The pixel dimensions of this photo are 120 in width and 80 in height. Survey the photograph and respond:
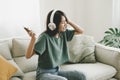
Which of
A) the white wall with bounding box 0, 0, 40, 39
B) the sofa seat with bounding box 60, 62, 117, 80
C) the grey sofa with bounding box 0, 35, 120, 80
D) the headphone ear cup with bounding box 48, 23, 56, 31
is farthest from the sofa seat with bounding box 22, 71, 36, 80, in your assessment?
the white wall with bounding box 0, 0, 40, 39

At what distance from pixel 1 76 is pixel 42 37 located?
563mm

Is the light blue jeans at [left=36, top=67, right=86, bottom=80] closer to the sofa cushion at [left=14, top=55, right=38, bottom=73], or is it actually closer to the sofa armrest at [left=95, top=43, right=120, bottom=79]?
the sofa cushion at [left=14, top=55, right=38, bottom=73]

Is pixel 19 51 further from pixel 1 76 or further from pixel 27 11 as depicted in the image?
pixel 27 11

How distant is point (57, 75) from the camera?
2184mm

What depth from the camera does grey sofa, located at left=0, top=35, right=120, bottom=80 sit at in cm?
243

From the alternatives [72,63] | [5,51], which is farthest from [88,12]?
[5,51]

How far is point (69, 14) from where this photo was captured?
3.83 m

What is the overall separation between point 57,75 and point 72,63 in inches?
23.9

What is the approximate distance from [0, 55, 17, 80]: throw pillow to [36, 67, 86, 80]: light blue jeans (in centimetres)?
30

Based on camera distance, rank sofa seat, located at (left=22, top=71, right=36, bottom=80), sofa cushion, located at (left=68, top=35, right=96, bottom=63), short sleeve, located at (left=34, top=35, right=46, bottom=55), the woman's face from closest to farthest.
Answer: short sleeve, located at (left=34, top=35, right=46, bottom=55)
the woman's face
sofa seat, located at (left=22, top=71, right=36, bottom=80)
sofa cushion, located at (left=68, top=35, right=96, bottom=63)

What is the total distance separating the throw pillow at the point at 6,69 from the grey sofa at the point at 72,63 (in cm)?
8

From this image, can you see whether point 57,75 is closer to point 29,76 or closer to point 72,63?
point 29,76

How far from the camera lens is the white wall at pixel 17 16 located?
2.95m

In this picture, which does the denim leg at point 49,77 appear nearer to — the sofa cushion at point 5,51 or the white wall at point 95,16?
the sofa cushion at point 5,51
